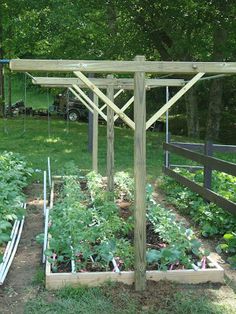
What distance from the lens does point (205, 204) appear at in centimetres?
751

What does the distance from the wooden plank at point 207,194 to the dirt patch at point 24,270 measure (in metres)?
2.43

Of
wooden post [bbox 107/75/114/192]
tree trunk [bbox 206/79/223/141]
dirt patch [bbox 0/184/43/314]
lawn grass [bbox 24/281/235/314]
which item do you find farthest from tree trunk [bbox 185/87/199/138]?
lawn grass [bbox 24/281/235/314]

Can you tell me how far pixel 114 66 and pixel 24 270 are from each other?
7.83 ft

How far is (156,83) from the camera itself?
23.8 ft

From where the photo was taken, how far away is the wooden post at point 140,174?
15.3ft

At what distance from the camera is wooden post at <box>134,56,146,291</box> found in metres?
4.67

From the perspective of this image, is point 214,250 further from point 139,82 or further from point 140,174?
point 139,82

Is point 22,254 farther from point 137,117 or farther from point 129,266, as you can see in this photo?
point 137,117

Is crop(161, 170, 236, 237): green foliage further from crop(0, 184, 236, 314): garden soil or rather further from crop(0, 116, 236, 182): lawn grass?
crop(0, 184, 236, 314): garden soil

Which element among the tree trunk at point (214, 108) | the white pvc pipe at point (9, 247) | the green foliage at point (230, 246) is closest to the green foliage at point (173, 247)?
the green foliage at point (230, 246)

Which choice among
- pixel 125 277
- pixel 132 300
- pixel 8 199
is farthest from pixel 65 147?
pixel 132 300

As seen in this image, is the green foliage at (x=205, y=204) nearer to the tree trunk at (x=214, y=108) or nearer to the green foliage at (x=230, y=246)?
the green foliage at (x=230, y=246)

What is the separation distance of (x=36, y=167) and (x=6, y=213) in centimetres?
558

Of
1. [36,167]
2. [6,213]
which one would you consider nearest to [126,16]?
[36,167]
